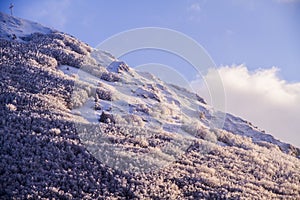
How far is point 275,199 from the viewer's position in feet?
53.4

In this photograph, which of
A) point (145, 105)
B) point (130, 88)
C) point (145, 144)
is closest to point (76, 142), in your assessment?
point (145, 144)

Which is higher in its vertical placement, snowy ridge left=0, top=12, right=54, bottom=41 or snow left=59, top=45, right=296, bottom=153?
snowy ridge left=0, top=12, right=54, bottom=41

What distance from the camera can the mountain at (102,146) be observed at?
1413 centimetres

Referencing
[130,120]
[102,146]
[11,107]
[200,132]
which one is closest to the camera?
[102,146]

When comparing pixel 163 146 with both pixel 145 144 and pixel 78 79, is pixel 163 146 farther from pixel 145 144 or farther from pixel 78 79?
pixel 78 79

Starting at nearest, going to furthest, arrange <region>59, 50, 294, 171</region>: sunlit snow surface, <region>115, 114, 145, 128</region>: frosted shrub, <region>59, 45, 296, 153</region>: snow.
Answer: <region>59, 50, 294, 171</region>: sunlit snow surface, <region>115, 114, 145, 128</region>: frosted shrub, <region>59, 45, 296, 153</region>: snow

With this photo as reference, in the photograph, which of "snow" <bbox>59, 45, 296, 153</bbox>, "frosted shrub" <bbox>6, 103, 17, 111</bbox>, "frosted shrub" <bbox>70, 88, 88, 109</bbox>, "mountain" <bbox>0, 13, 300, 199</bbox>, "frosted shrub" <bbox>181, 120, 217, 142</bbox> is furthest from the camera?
"frosted shrub" <bbox>181, 120, 217, 142</bbox>

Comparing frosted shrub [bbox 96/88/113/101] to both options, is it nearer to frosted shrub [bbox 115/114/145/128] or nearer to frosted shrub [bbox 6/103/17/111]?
frosted shrub [bbox 115/114/145/128]

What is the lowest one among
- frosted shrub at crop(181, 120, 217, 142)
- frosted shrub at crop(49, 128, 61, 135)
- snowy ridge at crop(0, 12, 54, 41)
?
frosted shrub at crop(49, 128, 61, 135)

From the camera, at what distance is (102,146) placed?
58.1 ft

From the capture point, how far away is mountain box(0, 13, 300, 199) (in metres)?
14.1

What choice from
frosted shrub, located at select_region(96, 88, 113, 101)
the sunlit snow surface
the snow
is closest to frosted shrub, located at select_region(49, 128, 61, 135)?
the sunlit snow surface

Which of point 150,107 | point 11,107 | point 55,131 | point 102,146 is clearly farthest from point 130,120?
point 11,107

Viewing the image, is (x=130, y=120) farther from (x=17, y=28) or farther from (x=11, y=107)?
(x=17, y=28)
